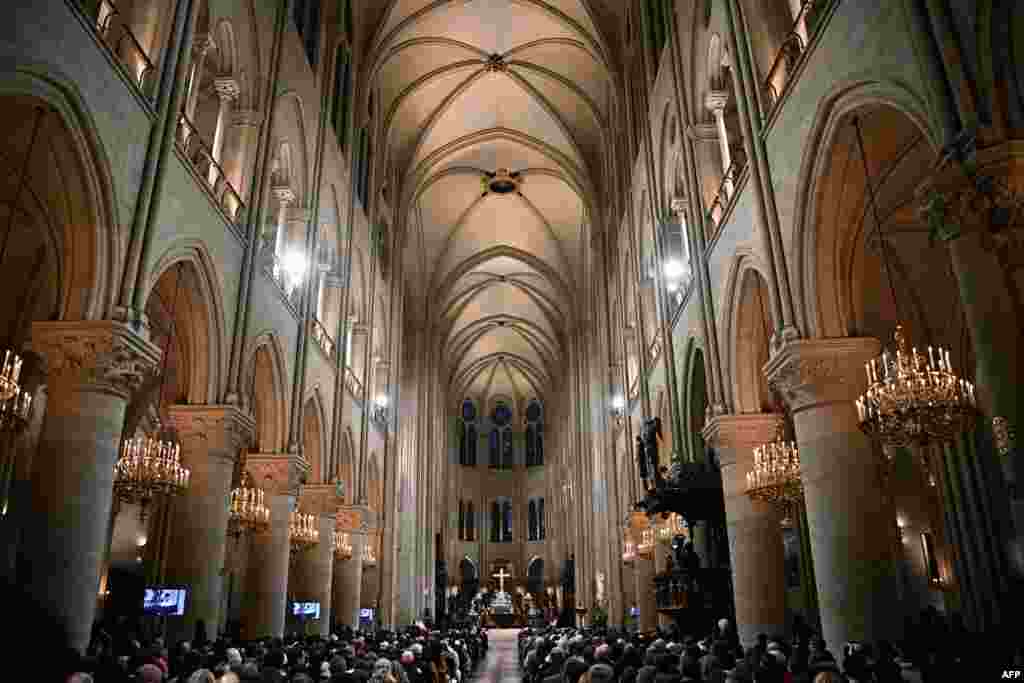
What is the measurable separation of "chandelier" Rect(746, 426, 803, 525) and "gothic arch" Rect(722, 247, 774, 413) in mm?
1281

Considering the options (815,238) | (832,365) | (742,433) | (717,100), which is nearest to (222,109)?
(717,100)

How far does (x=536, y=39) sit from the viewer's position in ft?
86.1

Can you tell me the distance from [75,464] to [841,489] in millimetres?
8593

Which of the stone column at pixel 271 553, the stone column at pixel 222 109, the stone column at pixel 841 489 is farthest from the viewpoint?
the stone column at pixel 271 553

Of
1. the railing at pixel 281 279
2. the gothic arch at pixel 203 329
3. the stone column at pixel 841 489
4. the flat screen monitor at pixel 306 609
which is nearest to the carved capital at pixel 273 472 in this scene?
the gothic arch at pixel 203 329

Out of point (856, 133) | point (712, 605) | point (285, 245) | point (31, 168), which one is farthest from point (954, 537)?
point (31, 168)

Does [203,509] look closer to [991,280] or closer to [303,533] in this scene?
[303,533]

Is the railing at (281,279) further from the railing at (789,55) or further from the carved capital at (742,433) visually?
the railing at (789,55)

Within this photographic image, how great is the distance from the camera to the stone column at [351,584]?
21672 mm

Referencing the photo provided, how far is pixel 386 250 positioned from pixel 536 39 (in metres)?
9.21

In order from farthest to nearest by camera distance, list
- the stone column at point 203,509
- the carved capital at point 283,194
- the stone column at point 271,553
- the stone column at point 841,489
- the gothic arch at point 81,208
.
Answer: the carved capital at point 283,194, the stone column at point 271,553, the stone column at point 203,509, the stone column at point 841,489, the gothic arch at point 81,208

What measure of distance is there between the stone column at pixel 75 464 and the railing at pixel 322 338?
8.73 m

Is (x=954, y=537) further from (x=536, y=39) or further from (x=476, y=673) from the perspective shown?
(x=536, y=39)

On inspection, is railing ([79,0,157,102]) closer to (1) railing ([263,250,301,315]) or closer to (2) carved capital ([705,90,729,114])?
(1) railing ([263,250,301,315])
